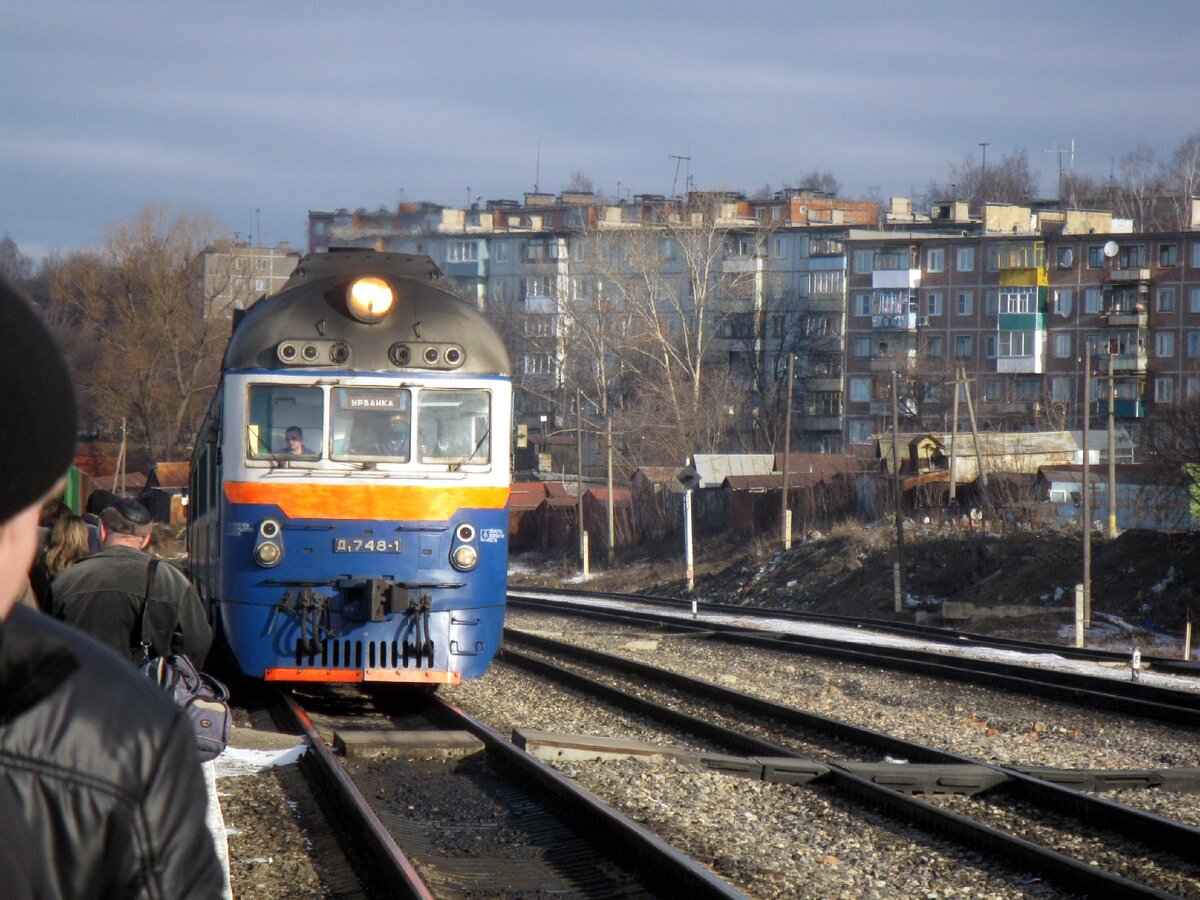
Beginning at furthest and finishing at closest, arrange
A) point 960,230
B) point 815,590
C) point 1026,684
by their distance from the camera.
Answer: point 960,230 < point 815,590 < point 1026,684

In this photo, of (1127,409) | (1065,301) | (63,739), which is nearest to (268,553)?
(63,739)

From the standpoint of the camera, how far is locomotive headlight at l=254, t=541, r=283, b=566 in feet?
34.2

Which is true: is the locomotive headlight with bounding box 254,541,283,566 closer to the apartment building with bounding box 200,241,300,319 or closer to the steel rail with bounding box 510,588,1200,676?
the steel rail with bounding box 510,588,1200,676

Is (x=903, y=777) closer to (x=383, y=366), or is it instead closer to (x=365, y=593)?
(x=365, y=593)

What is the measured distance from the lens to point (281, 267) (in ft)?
380

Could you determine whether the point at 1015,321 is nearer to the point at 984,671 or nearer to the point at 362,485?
the point at 984,671

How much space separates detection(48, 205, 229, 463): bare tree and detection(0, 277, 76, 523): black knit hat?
62.9m

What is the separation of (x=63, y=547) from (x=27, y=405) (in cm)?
511

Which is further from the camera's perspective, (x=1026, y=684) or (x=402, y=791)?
(x=1026, y=684)

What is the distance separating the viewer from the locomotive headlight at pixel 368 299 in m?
10.7

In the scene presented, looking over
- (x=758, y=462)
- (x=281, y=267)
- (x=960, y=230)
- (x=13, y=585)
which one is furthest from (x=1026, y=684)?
(x=281, y=267)

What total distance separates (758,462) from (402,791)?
4678cm

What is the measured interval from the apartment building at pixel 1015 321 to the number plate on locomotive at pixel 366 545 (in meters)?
63.2

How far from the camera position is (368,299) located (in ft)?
35.2
